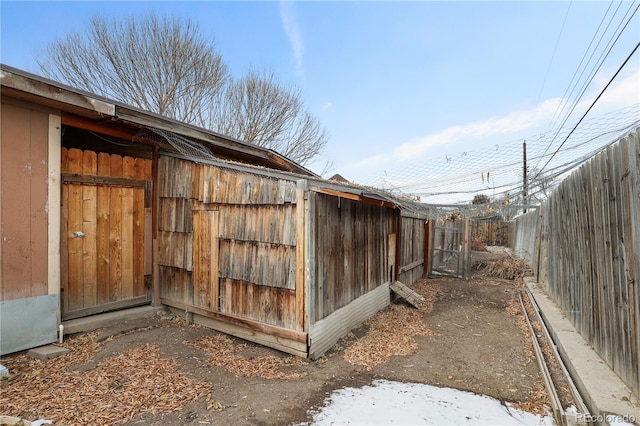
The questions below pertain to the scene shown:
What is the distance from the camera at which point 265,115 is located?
15.1 m

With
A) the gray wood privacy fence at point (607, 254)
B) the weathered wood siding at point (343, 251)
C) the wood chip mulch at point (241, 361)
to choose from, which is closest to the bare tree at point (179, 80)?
the weathered wood siding at point (343, 251)

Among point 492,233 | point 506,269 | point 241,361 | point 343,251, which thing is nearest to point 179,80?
point 343,251

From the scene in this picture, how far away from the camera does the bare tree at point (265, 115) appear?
14.6m

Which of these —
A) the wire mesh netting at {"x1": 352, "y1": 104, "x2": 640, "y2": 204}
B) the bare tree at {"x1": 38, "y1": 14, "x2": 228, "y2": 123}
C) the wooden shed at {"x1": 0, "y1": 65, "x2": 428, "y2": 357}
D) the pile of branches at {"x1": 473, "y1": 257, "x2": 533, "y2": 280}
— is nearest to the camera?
the wooden shed at {"x1": 0, "y1": 65, "x2": 428, "y2": 357}

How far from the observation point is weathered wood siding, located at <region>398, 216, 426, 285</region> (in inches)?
310

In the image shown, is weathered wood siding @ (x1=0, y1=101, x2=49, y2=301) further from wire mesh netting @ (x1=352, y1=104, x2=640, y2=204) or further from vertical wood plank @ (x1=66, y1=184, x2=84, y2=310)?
wire mesh netting @ (x1=352, y1=104, x2=640, y2=204)

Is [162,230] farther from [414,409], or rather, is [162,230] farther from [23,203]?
[414,409]

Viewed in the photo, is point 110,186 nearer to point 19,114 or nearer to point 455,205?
point 19,114

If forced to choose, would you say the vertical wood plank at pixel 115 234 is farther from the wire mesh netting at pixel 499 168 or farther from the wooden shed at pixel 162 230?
the wire mesh netting at pixel 499 168

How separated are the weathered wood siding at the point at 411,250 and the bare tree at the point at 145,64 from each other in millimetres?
10769

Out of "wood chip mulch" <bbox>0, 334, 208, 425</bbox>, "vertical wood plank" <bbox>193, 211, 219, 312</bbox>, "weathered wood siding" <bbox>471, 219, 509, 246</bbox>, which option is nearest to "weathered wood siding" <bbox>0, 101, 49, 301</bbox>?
"wood chip mulch" <bbox>0, 334, 208, 425</bbox>

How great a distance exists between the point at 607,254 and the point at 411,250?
562cm

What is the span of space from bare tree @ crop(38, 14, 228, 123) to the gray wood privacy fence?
13358 millimetres

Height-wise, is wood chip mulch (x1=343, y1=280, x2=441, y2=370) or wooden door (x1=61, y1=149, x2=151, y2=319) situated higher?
wooden door (x1=61, y1=149, x2=151, y2=319)
